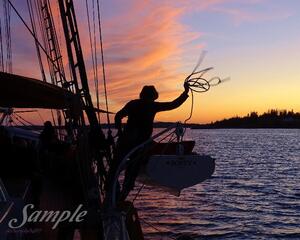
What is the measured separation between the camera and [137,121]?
326 inches

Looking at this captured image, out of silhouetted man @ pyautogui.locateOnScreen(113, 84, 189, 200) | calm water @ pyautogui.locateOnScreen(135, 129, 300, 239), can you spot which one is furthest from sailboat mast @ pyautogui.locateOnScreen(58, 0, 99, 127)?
calm water @ pyautogui.locateOnScreen(135, 129, 300, 239)

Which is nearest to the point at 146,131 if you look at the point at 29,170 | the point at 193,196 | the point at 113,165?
the point at 113,165

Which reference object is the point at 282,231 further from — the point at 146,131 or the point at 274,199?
the point at 146,131

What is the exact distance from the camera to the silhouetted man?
26.9 feet

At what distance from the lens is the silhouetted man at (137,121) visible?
8.19m

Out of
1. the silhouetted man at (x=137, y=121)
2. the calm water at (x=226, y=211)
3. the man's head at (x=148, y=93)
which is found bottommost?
the calm water at (x=226, y=211)

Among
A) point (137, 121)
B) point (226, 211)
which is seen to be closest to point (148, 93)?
point (137, 121)

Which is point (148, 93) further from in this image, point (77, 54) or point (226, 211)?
point (226, 211)

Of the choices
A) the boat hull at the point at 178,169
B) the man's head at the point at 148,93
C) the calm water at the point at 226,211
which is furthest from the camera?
the calm water at the point at 226,211

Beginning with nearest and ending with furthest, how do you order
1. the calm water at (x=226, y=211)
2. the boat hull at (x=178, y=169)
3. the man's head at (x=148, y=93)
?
1. the boat hull at (x=178, y=169)
2. the man's head at (x=148, y=93)
3. the calm water at (x=226, y=211)

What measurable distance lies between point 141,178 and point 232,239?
12796 millimetres

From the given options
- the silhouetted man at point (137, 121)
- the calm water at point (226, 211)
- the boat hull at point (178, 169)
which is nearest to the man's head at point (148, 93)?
the silhouetted man at point (137, 121)

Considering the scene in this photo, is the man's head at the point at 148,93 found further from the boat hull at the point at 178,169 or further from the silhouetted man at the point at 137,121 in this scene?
the boat hull at the point at 178,169

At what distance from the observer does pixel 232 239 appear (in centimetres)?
2039
